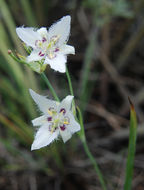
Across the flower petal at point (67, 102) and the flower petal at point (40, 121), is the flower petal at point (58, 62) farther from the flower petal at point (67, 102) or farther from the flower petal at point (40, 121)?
the flower petal at point (40, 121)

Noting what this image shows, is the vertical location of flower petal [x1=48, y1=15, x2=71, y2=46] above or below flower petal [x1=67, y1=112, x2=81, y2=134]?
above

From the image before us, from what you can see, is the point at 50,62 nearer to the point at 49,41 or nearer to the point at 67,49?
the point at 67,49

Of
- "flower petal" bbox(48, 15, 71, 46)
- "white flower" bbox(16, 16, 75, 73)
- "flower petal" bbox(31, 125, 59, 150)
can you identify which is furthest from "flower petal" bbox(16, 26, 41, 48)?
"flower petal" bbox(31, 125, 59, 150)

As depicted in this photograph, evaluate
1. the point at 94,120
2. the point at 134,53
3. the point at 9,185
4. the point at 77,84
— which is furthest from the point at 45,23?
the point at 9,185

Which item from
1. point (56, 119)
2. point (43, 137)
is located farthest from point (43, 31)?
point (43, 137)

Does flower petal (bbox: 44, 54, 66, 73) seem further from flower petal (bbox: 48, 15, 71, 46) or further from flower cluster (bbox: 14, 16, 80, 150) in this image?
flower petal (bbox: 48, 15, 71, 46)

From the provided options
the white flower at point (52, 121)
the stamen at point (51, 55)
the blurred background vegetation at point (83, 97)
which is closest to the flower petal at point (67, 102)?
the white flower at point (52, 121)
